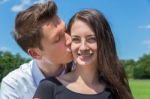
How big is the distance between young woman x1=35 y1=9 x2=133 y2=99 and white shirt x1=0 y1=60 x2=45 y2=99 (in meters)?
0.37

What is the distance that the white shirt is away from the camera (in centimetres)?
287

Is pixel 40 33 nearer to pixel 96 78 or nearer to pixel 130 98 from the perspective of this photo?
pixel 96 78

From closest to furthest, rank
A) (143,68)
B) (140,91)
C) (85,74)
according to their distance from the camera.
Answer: (85,74) < (140,91) < (143,68)

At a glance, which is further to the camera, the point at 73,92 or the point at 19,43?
the point at 19,43

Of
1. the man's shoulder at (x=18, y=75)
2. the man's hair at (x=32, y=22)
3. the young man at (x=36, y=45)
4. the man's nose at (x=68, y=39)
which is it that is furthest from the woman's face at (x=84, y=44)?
the man's shoulder at (x=18, y=75)

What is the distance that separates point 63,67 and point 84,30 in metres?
0.47

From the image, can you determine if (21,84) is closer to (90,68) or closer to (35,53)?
(35,53)

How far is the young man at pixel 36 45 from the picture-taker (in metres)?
2.82

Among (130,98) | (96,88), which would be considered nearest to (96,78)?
(96,88)

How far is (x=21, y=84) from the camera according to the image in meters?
2.90

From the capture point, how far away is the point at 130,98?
2598 millimetres

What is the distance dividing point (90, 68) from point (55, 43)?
1.23ft

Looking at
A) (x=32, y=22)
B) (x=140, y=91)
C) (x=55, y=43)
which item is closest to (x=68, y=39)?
(x=55, y=43)

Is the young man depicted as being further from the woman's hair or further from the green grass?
the green grass
